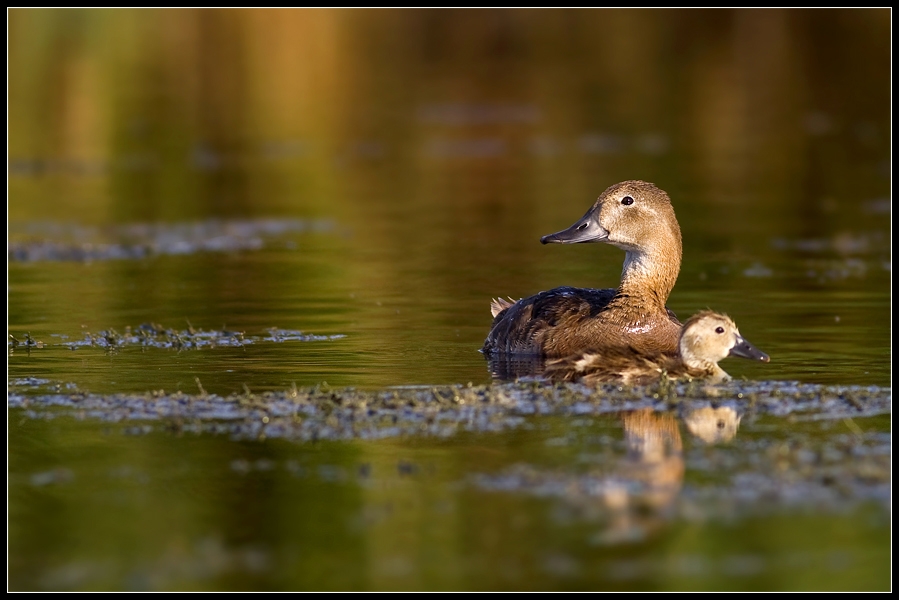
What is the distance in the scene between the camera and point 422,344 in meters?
10.4

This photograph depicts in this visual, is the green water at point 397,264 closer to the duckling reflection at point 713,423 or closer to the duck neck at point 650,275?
the duckling reflection at point 713,423

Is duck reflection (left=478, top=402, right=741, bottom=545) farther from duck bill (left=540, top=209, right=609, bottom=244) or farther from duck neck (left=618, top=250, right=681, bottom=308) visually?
duck bill (left=540, top=209, right=609, bottom=244)

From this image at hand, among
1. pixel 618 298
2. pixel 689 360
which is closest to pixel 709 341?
pixel 689 360

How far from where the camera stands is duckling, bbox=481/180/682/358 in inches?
387

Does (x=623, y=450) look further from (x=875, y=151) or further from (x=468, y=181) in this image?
(x=875, y=151)

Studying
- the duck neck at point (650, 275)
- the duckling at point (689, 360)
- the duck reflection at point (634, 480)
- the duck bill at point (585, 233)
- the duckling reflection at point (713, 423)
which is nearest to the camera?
the duck reflection at point (634, 480)

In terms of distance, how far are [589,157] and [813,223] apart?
6700 mm

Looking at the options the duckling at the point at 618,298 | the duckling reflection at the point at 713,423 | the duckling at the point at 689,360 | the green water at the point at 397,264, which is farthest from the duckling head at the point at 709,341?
the duckling reflection at the point at 713,423

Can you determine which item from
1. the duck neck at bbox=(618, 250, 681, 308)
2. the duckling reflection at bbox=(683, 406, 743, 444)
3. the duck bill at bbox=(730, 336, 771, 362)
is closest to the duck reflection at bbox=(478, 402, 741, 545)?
the duckling reflection at bbox=(683, 406, 743, 444)

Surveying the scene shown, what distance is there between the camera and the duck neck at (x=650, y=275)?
397 inches

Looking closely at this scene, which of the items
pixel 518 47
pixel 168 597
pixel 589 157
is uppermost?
pixel 518 47

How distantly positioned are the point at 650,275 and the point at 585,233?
545mm

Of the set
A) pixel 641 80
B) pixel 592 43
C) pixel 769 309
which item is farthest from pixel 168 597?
pixel 592 43

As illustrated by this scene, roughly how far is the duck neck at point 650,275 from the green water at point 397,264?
693mm
